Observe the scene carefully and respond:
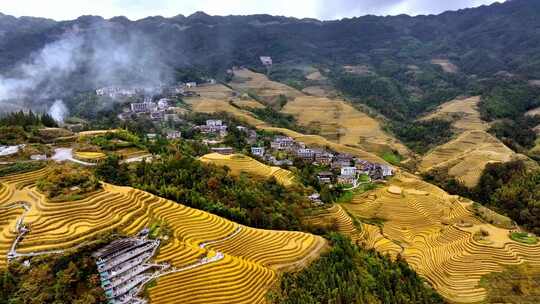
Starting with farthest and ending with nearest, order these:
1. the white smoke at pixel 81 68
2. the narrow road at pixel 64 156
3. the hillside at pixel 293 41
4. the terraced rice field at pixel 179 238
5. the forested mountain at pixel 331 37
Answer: the forested mountain at pixel 331 37
the hillside at pixel 293 41
the white smoke at pixel 81 68
the narrow road at pixel 64 156
the terraced rice field at pixel 179 238

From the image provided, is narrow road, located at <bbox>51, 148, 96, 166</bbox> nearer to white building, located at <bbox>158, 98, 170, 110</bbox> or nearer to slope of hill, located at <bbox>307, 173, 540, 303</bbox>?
slope of hill, located at <bbox>307, 173, 540, 303</bbox>

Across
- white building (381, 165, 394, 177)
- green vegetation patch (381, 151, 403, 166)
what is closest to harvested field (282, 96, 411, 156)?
green vegetation patch (381, 151, 403, 166)

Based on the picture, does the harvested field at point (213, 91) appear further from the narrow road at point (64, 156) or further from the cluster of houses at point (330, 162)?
the narrow road at point (64, 156)

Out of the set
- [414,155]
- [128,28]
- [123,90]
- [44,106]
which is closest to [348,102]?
[414,155]

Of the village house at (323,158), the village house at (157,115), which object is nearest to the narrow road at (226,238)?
the village house at (323,158)

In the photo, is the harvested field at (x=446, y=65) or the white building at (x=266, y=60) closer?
the harvested field at (x=446, y=65)
